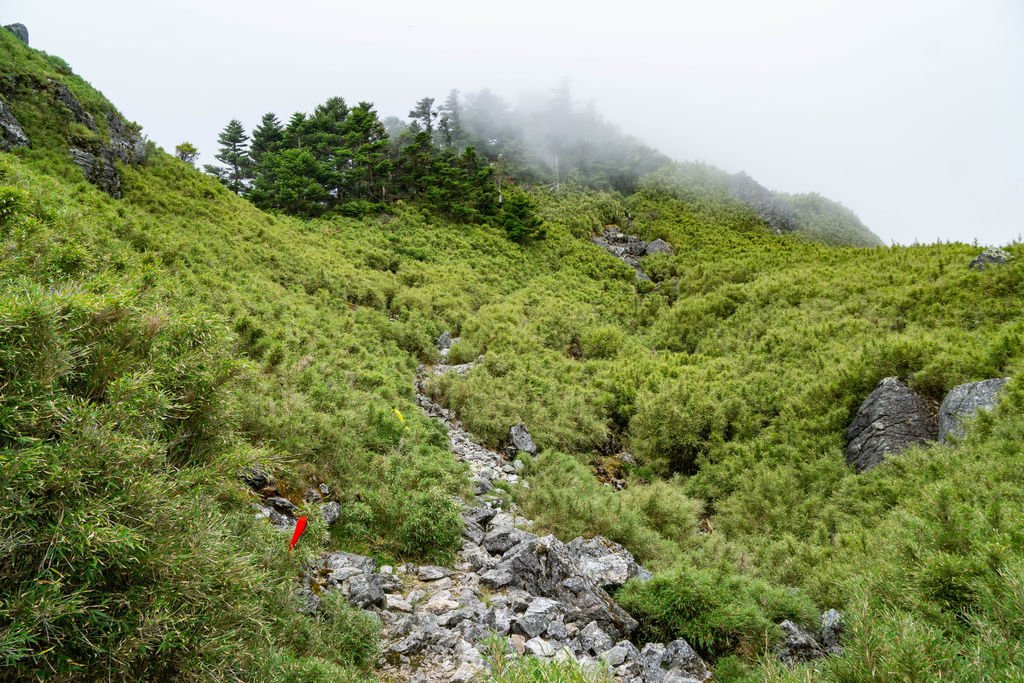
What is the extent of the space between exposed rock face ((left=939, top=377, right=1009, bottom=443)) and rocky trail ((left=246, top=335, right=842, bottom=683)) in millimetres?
5342

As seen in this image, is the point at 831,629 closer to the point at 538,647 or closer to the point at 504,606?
the point at 538,647

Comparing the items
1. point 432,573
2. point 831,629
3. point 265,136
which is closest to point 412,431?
point 432,573

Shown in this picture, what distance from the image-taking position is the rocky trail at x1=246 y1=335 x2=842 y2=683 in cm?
497

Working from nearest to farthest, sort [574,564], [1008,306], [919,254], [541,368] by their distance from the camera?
[574,564] → [1008,306] → [541,368] → [919,254]

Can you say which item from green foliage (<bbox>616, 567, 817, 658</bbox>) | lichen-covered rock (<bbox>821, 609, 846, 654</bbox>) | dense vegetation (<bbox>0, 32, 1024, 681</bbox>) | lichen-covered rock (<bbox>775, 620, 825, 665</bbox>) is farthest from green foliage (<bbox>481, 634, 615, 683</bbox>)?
lichen-covered rock (<bbox>821, 609, 846, 654</bbox>)

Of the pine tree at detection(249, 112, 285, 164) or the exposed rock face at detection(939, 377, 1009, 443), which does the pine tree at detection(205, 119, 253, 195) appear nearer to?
the pine tree at detection(249, 112, 285, 164)

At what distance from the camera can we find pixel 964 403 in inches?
342

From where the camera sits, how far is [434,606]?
5898mm

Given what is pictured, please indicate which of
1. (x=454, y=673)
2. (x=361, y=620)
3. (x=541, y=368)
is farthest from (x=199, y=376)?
(x=541, y=368)

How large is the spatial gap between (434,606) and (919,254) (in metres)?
21.2

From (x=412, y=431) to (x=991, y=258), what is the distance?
17386 mm

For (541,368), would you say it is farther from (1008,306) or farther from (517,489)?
(1008,306)

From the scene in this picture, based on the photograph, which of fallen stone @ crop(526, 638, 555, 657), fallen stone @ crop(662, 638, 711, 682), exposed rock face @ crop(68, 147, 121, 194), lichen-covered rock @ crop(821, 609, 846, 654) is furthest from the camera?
exposed rock face @ crop(68, 147, 121, 194)

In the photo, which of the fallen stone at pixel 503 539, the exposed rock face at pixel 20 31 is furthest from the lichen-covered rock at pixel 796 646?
the exposed rock face at pixel 20 31
